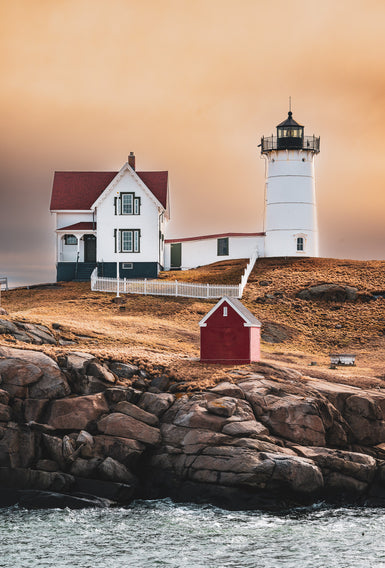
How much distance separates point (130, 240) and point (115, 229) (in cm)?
146

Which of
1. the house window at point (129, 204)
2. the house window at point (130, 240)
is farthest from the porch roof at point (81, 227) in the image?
the house window at point (129, 204)

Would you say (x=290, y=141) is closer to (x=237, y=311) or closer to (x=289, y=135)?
(x=289, y=135)

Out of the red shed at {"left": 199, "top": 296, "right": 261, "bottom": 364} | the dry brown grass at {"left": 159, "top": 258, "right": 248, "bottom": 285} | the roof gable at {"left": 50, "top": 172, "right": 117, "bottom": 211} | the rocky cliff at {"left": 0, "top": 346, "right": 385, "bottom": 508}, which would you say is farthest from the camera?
the roof gable at {"left": 50, "top": 172, "right": 117, "bottom": 211}

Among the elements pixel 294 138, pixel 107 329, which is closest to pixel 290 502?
pixel 107 329

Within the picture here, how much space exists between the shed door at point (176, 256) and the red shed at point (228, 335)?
104ft

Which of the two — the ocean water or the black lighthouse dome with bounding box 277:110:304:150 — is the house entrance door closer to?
the black lighthouse dome with bounding box 277:110:304:150

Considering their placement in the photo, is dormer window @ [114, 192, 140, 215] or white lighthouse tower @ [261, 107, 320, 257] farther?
white lighthouse tower @ [261, 107, 320, 257]

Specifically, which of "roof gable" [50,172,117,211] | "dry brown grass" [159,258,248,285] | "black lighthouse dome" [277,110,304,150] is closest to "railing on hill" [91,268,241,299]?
"dry brown grass" [159,258,248,285]

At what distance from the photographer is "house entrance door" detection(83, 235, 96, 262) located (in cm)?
6056

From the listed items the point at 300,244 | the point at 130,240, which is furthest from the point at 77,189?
the point at 300,244

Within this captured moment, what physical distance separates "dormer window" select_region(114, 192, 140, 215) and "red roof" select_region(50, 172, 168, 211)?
2.28 meters

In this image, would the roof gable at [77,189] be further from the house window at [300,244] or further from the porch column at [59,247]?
the house window at [300,244]

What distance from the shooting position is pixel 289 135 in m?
66.6

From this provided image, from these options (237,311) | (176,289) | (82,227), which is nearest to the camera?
(237,311)
